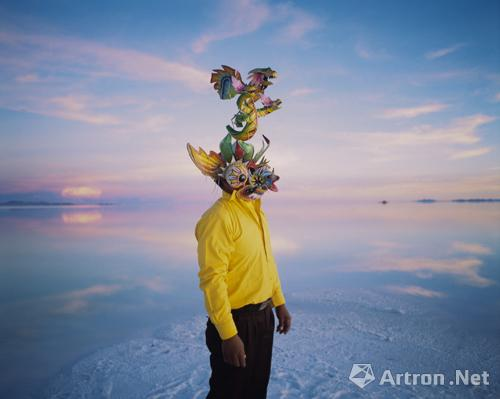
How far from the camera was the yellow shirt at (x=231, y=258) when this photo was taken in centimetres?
176

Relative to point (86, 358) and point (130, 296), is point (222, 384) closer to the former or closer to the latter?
point (86, 358)

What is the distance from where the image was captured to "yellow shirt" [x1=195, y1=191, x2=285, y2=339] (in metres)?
1.76

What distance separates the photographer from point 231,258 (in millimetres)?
1911

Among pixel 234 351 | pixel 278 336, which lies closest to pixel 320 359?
pixel 278 336

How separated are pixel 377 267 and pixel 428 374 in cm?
502

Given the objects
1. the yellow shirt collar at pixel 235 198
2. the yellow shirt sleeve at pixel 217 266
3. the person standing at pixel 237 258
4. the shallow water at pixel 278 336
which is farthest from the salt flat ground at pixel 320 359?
the yellow shirt collar at pixel 235 198

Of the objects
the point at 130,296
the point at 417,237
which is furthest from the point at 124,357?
the point at 417,237

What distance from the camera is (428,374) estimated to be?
329 cm

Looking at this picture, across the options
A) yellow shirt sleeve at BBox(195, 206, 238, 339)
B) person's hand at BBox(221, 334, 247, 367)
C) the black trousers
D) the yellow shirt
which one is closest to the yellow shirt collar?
the yellow shirt
